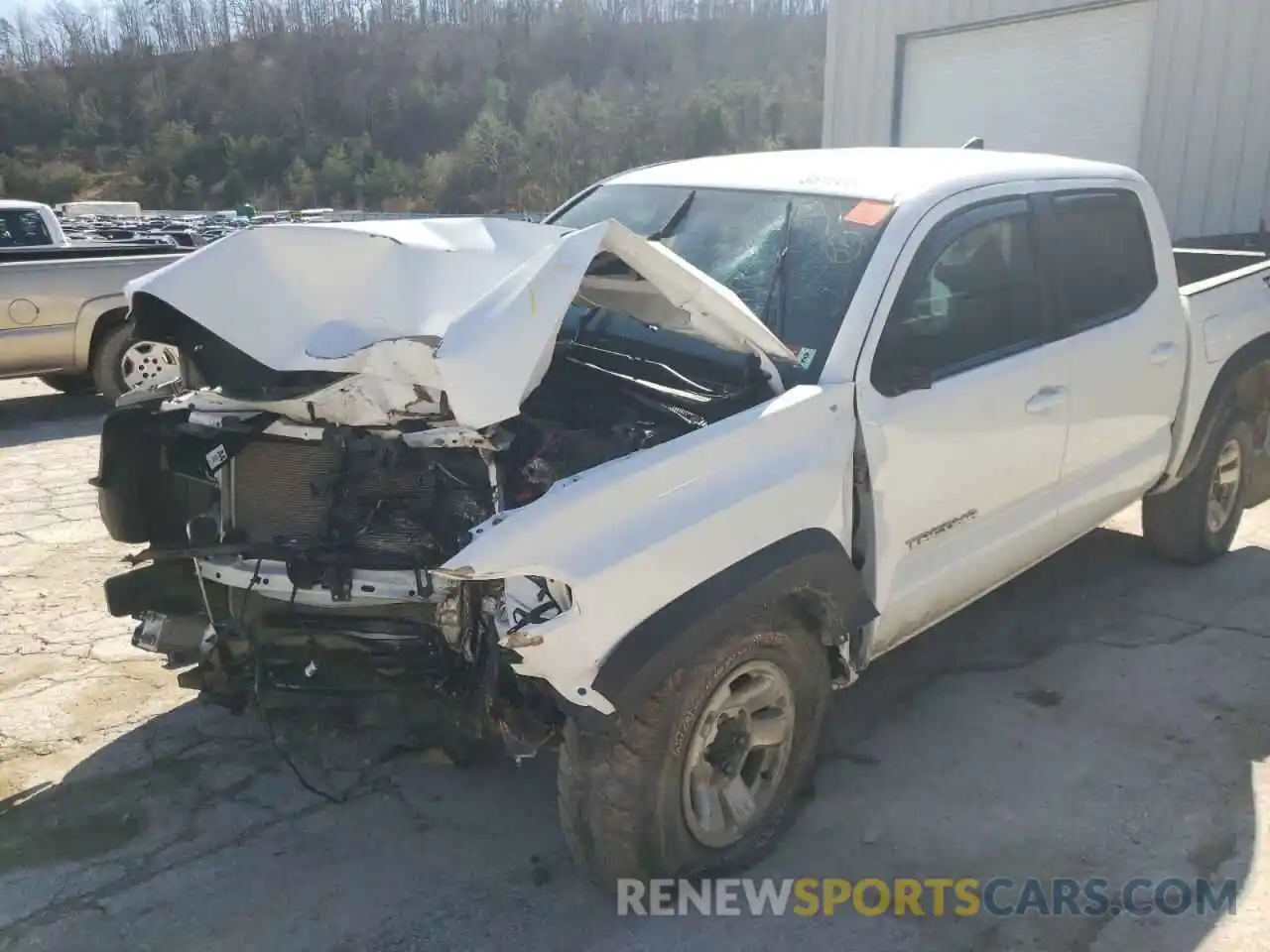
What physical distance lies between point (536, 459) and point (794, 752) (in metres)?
1.18

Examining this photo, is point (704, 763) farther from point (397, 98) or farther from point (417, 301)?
point (397, 98)

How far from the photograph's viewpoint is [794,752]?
10.5ft

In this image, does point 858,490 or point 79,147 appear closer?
point 858,490

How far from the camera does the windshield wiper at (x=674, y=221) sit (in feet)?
12.9

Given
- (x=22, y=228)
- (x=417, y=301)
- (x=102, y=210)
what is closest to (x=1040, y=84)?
(x=417, y=301)

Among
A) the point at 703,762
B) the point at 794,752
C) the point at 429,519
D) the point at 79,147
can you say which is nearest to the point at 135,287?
the point at 429,519

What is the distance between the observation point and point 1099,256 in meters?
4.20

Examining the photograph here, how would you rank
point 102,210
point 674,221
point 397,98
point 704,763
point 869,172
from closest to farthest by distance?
point 704,763 → point 869,172 → point 674,221 → point 102,210 → point 397,98

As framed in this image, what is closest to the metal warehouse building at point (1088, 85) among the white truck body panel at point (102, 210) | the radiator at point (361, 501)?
the radiator at point (361, 501)

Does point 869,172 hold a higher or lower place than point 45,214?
higher

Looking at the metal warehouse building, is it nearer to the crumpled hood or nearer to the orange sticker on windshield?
the orange sticker on windshield

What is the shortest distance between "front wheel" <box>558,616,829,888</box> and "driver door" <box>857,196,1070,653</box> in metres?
0.44

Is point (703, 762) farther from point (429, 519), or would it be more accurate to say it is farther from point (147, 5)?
point (147, 5)

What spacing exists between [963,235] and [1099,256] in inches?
37.7
